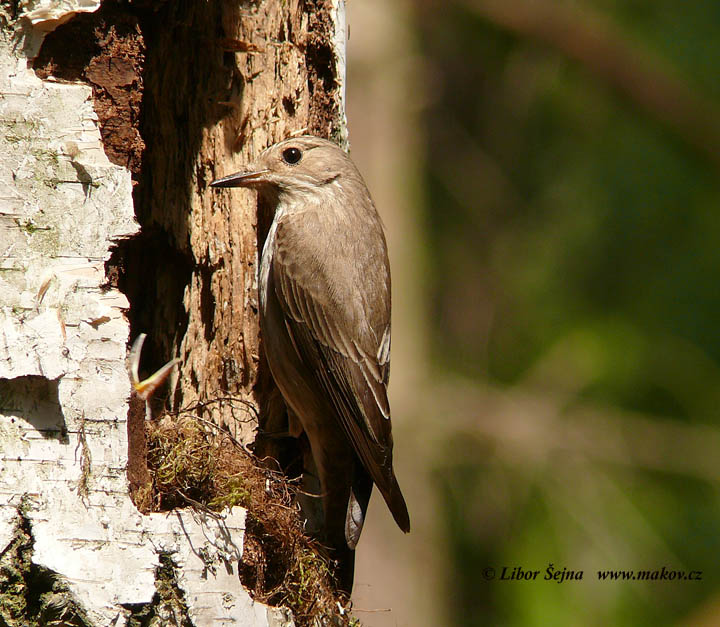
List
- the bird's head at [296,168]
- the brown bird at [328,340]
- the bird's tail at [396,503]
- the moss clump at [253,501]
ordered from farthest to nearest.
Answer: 1. the bird's head at [296,168]
2. the brown bird at [328,340]
3. the bird's tail at [396,503]
4. the moss clump at [253,501]

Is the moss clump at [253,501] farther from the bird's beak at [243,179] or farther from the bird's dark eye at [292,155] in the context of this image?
the bird's dark eye at [292,155]

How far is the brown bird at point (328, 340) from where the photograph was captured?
367 cm

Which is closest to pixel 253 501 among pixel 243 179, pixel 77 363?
pixel 77 363

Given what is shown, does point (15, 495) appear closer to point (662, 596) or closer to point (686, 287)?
point (662, 596)

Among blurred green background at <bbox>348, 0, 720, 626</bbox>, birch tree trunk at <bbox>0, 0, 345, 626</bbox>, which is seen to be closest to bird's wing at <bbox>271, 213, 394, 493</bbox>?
birch tree trunk at <bbox>0, 0, 345, 626</bbox>

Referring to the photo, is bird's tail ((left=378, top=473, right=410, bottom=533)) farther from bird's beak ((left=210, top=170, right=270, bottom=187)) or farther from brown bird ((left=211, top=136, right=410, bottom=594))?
bird's beak ((left=210, top=170, right=270, bottom=187))

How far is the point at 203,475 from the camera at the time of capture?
3.18m

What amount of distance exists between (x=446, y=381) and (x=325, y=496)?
3.98 m

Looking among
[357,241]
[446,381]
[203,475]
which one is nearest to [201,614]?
[203,475]

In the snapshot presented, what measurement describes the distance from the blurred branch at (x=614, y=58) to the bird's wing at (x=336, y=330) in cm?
431

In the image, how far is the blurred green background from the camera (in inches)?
269

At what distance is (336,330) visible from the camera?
380 centimetres

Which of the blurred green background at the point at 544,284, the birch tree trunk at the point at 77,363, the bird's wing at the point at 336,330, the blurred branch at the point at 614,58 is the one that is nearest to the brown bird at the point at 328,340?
the bird's wing at the point at 336,330

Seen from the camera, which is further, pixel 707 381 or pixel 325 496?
pixel 707 381
